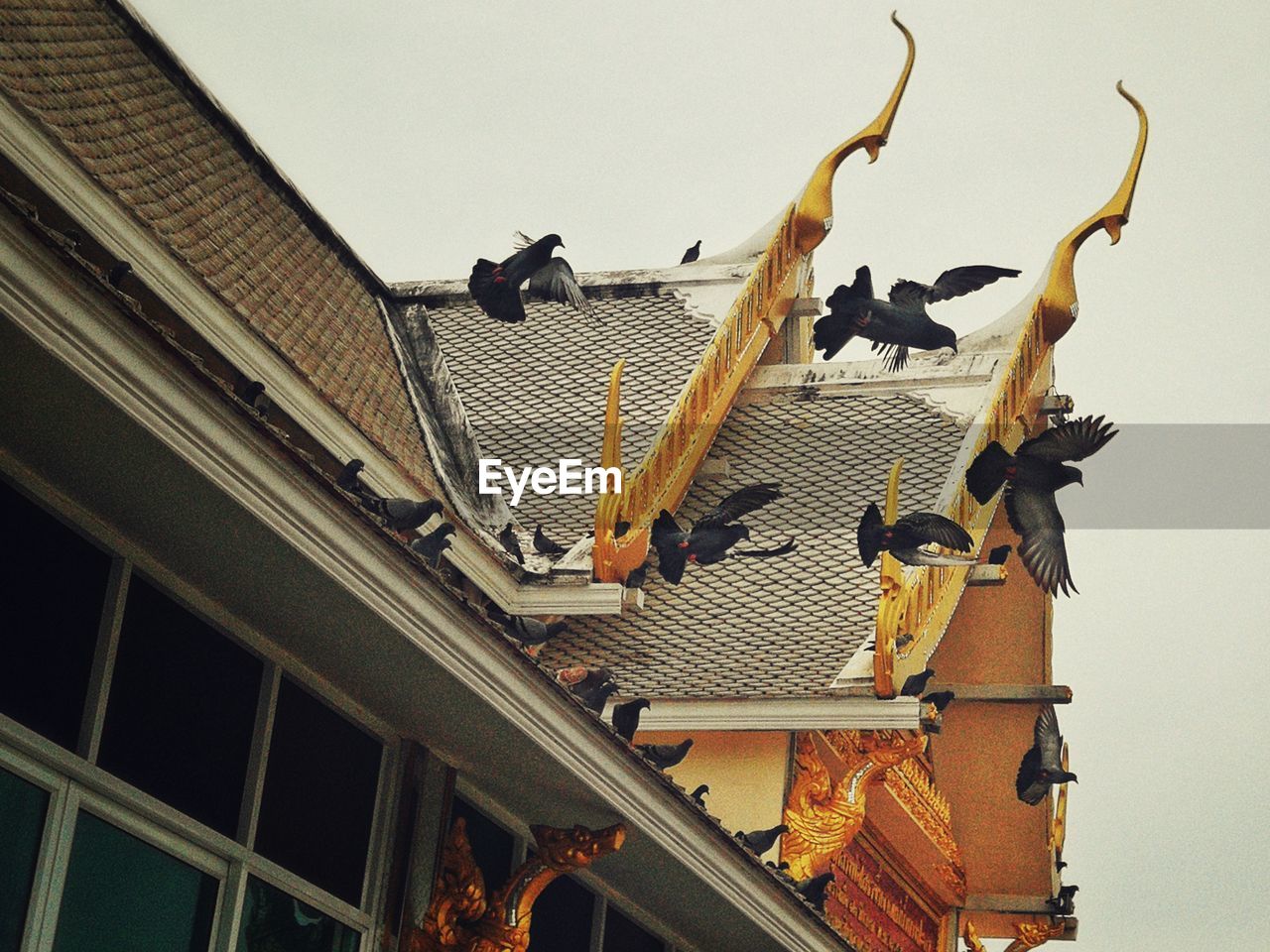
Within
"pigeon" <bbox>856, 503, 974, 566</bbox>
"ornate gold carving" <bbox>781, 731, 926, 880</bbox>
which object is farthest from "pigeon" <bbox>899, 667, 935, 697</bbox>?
"ornate gold carving" <bbox>781, 731, 926, 880</bbox>

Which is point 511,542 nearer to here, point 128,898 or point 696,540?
point 696,540

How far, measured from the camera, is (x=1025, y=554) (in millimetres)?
10984

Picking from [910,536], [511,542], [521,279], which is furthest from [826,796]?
[521,279]

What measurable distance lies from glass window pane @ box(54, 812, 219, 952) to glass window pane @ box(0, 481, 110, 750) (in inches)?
10.7

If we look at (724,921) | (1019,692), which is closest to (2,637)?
(724,921)

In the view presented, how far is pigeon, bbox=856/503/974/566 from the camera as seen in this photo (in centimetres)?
1103

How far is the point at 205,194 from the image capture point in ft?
33.6

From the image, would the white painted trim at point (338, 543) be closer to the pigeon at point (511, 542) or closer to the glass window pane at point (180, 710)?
the glass window pane at point (180, 710)

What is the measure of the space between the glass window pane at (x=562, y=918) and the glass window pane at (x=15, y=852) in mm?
2888

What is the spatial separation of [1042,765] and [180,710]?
29.5 ft

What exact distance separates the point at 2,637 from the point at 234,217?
5.53 m

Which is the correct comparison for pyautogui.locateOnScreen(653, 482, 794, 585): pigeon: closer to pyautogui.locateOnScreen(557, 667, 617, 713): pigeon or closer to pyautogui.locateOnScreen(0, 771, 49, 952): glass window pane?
pyautogui.locateOnScreen(557, 667, 617, 713): pigeon

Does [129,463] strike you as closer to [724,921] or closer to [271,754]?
[271,754]

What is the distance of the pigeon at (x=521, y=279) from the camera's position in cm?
1116
